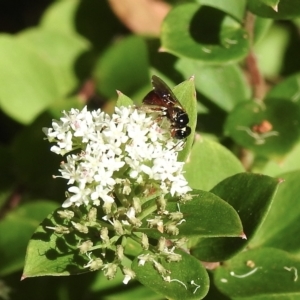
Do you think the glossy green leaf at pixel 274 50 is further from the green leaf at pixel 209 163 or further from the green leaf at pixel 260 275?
the green leaf at pixel 260 275

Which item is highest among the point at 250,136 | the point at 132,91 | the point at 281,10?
the point at 281,10

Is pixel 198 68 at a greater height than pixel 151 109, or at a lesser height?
lesser

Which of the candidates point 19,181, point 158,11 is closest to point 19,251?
point 19,181

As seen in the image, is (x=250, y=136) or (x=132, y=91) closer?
(x=250, y=136)

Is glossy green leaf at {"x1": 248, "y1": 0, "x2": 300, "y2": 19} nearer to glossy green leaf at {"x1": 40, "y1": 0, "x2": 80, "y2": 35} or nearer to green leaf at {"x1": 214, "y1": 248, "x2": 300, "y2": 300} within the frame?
green leaf at {"x1": 214, "y1": 248, "x2": 300, "y2": 300}

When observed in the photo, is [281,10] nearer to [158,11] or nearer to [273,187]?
[273,187]

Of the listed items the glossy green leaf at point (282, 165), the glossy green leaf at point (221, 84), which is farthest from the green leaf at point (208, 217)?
the glossy green leaf at point (221, 84)

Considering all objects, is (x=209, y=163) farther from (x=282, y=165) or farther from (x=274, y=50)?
(x=274, y=50)
